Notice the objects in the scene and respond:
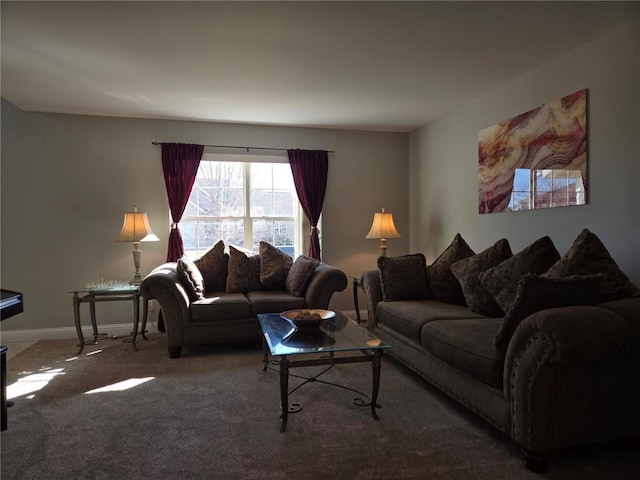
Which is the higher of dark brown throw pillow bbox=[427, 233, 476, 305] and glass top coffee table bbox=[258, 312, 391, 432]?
dark brown throw pillow bbox=[427, 233, 476, 305]

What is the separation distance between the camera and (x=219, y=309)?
364 cm

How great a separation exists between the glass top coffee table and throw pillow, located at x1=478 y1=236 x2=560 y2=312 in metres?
0.82

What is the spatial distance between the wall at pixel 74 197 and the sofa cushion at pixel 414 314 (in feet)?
8.24

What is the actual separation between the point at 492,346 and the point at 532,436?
0.43 metres

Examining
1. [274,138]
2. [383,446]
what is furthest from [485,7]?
[274,138]

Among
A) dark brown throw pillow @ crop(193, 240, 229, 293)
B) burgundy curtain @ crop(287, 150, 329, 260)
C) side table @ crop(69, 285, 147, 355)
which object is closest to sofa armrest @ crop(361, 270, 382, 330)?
burgundy curtain @ crop(287, 150, 329, 260)

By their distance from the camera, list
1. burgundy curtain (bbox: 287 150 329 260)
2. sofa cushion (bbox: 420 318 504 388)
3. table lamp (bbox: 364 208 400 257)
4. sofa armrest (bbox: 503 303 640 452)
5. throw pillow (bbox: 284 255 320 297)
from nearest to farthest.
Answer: sofa armrest (bbox: 503 303 640 452) < sofa cushion (bbox: 420 318 504 388) < throw pillow (bbox: 284 255 320 297) < table lamp (bbox: 364 208 400 257) < burgundy curtain (bbox: 287 150 329 260)

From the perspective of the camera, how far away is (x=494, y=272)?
2682 mm

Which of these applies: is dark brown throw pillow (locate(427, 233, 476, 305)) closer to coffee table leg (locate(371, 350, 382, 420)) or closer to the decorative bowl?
the decorative bowl

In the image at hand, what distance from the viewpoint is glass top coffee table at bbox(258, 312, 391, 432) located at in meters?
2.26

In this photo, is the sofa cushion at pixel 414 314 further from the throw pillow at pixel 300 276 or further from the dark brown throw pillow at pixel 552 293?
the dark brown throw pillow at pixel 552 293

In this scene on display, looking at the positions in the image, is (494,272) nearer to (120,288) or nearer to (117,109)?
(120,288)

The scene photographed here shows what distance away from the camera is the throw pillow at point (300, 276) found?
13.0ft

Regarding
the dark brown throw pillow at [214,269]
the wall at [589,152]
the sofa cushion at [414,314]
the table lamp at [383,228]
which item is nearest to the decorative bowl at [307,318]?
the sofa cushion at [414,314]
